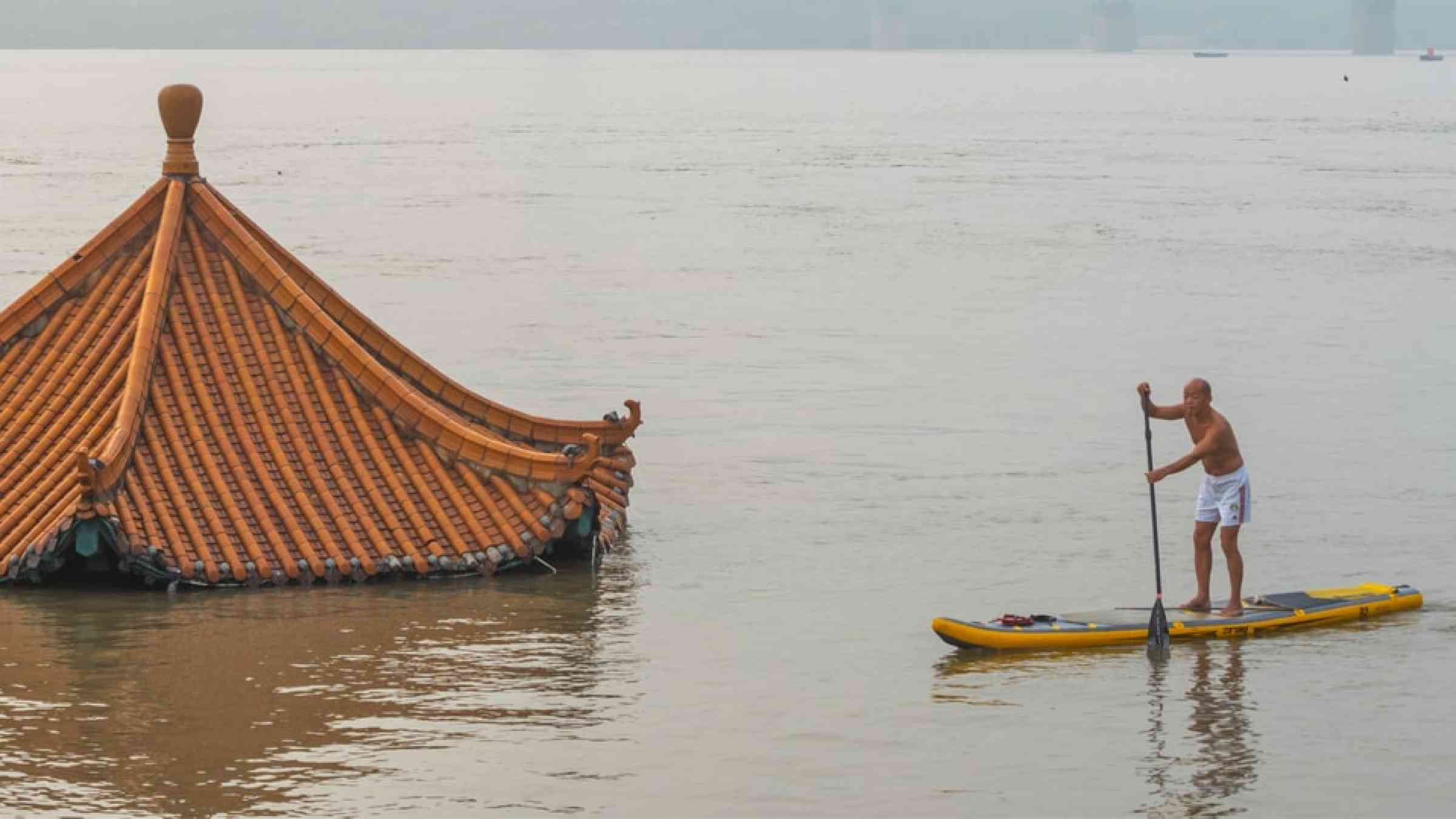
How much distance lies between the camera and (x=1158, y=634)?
17219mm

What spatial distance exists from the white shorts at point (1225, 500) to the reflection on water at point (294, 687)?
388 cm

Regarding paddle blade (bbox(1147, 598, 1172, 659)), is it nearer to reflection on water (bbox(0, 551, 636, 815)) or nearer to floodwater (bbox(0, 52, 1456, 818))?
floodwater (bbox(0, 52, 1456, 818))

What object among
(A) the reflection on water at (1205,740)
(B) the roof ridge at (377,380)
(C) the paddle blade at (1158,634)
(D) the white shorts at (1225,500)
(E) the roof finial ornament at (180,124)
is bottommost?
(A) the reflection on water at (1205,740)

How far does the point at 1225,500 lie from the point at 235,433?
21.7 ft

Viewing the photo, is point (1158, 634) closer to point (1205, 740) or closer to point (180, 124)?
point (1205, 740)

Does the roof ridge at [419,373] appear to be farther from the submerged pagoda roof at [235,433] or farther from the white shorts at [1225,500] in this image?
the white shorts at [1225,500]

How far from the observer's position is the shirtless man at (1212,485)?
56.6ft

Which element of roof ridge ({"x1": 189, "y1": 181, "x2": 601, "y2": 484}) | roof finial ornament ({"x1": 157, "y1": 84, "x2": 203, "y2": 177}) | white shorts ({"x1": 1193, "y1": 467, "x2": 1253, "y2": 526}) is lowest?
white shorts ({"x1": 1193, "y1": 467, "x2": 1253, "y2": 526})

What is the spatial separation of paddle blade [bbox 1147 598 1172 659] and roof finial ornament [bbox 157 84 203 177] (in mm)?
7505

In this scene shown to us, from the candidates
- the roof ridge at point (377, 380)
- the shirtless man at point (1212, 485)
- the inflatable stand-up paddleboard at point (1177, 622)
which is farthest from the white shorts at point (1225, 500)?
the roof ridge at point (377, 380)

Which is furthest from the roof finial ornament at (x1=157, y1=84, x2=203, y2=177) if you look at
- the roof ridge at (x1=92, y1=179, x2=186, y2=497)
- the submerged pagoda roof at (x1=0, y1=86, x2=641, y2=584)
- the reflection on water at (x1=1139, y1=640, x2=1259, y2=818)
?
the reflection on water at (x1=1139, y1=640, x2=1259, y2=818)

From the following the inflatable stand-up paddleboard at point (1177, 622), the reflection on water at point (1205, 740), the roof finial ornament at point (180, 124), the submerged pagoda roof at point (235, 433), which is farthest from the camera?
the roof finial ornament at point (180, 124)

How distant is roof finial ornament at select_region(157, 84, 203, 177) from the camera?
19.5m

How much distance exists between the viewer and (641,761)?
14.7 meters
